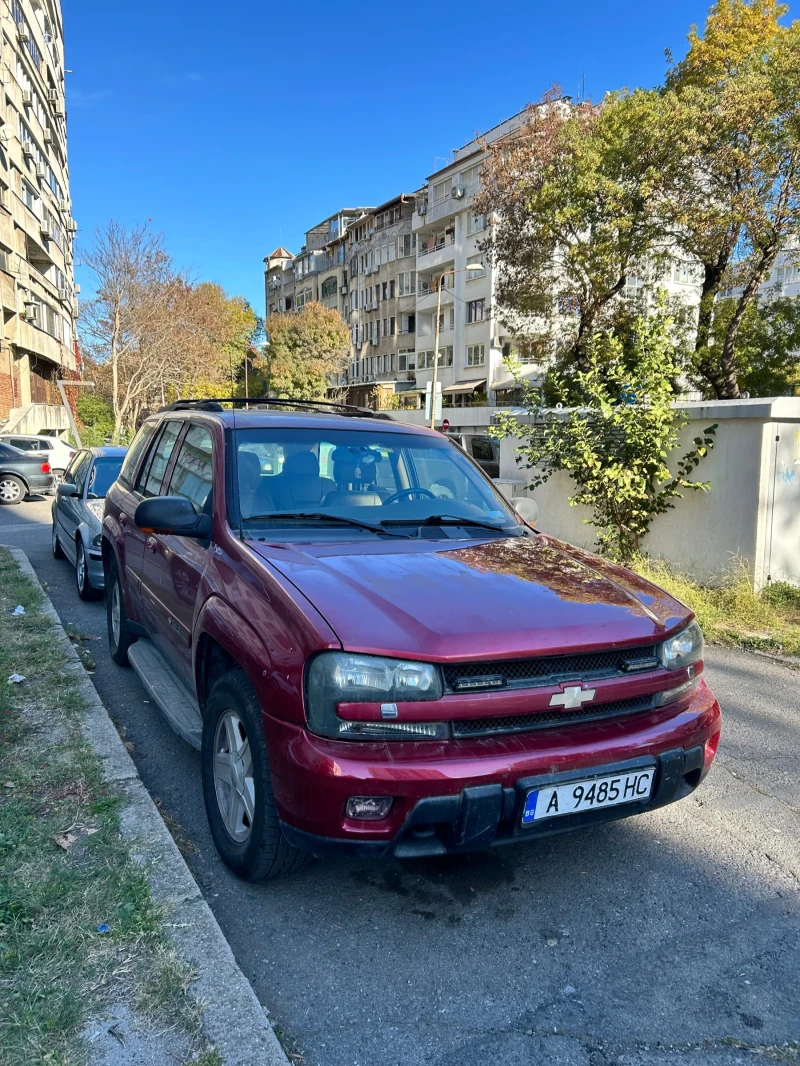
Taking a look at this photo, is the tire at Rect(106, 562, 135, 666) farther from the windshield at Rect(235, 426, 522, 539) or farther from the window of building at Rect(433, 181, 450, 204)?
the window of building at Rect(433, 181, 450, 204)

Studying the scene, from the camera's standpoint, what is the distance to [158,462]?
192 inches

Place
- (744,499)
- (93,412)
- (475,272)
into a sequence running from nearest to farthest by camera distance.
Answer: (744,499) → (475,272) → (93,412)

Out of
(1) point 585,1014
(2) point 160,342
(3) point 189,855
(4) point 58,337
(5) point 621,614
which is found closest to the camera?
(1) point 585,1014

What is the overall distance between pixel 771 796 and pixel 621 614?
175cm

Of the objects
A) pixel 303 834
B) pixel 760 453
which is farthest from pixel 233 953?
pixel 760 453

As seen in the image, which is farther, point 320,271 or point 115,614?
point 320,271

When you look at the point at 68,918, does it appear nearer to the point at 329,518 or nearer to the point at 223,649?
the point at 223,649

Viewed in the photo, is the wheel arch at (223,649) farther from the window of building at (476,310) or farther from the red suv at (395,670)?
the window of building at (476,310)

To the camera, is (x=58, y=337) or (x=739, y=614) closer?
(x=739, y=614)

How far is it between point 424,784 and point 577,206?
20.5 m

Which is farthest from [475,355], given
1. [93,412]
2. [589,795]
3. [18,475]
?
[589,795]

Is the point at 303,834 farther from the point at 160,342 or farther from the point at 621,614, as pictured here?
the point at 160,342

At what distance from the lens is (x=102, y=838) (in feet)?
9.98

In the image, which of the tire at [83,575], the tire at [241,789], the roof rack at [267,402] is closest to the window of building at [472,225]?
the tire at [83,575]
